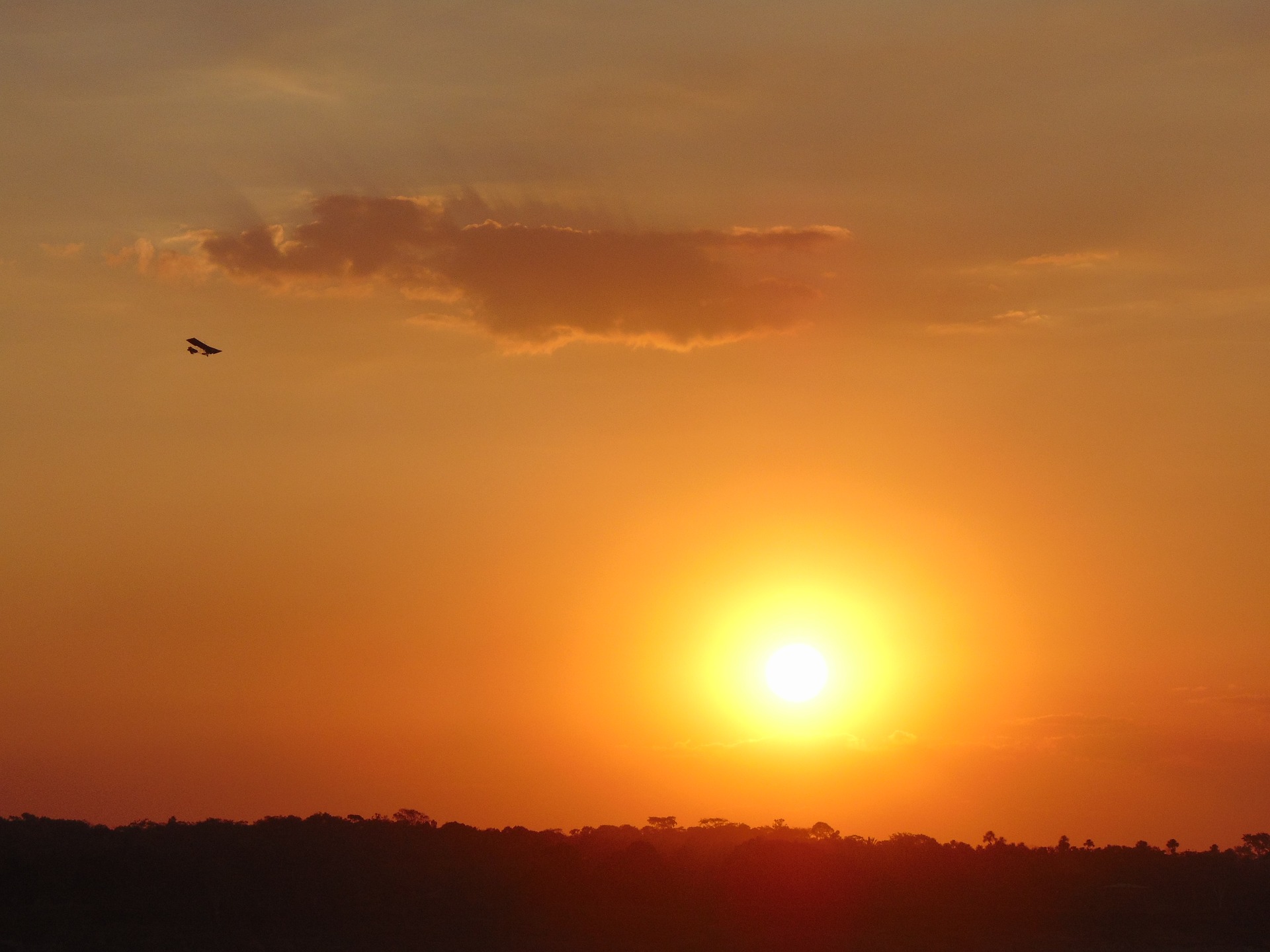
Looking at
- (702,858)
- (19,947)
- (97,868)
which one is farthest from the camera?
(702,858)

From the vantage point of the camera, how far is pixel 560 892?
58000mm

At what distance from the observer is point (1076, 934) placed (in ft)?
186

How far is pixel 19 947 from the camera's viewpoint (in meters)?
48.8

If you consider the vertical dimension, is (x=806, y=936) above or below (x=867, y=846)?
below

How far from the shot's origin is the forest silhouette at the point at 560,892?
5300cm

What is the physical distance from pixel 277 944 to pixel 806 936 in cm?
2046

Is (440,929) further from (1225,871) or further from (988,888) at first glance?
(1225,871)

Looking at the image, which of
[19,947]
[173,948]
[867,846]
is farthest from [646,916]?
[19,947]

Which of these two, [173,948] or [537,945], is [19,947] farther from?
[537,945]

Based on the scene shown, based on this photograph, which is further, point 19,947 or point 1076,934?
point 1076,934

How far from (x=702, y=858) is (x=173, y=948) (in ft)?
79.8

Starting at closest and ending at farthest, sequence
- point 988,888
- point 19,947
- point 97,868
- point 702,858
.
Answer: point 19,947 < point 97,868 < point 988,888 < point 702,858

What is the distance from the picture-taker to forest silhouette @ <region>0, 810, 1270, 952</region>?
53000 millimetres

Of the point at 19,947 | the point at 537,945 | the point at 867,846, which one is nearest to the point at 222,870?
the point at 19,947
